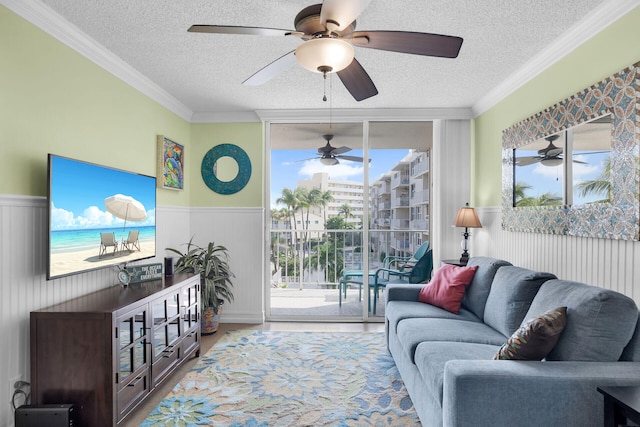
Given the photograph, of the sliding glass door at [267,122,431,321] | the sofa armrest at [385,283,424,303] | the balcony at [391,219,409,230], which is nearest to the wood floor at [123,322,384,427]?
the sliding glass door at [267,122,431,321]

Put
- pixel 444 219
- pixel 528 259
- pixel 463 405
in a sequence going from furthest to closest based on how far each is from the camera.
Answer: pixel 444 219
pixel 528 259
pixel 463 405

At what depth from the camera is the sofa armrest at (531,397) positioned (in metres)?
1.48

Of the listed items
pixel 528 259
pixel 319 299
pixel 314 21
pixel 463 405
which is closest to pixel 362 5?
pixel 314 21

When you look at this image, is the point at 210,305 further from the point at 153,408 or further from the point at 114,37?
the point at 114,37

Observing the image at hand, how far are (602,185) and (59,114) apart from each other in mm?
3326

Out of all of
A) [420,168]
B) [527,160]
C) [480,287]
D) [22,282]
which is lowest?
[480,287]

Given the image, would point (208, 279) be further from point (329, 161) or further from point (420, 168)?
point (420, 168)

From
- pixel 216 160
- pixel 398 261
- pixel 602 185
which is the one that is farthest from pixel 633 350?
pixel 216 160

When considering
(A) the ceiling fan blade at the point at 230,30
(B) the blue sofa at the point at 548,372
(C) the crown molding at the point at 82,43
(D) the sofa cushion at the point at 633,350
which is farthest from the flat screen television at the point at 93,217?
(D) the sofa cushion at the point at 633,350

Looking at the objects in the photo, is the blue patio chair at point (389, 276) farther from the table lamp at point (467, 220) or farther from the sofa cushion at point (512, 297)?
the sofa cushion at point (512, 297)

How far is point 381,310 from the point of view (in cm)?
445

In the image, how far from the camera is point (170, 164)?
12.4ft

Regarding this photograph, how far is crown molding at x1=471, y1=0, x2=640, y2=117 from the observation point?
205 cm

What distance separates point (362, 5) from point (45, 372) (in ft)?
8.06
